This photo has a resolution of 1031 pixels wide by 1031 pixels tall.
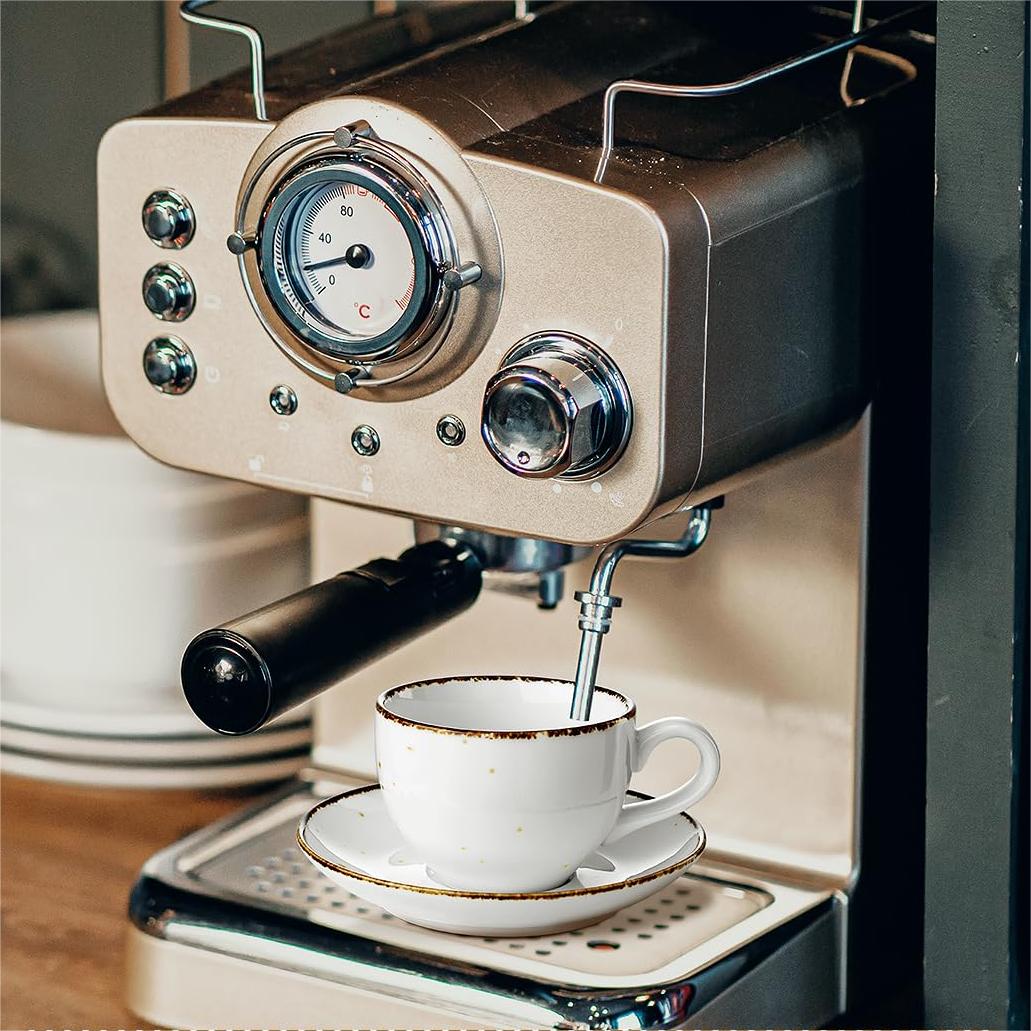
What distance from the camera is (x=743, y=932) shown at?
22.7 inches

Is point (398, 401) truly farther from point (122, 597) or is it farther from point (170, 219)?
point (122, 597)

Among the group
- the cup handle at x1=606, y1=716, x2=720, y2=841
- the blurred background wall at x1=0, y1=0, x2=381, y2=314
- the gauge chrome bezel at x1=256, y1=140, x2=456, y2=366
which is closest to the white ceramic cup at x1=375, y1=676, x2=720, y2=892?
the cup handle at x1=606, y1=716, x2=720, y2=841

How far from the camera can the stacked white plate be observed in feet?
2.51

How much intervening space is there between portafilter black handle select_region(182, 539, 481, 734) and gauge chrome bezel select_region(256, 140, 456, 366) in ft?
0.24

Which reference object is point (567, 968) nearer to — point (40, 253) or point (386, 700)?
point (386, 700)

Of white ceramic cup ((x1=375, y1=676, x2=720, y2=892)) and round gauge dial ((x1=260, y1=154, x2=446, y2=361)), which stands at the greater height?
round gauge dial ((x1=260, y1=154, x2=446, y2=361))

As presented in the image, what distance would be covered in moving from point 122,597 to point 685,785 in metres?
0.32

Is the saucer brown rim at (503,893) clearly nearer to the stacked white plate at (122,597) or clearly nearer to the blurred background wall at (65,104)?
the stacked white plate at (122,597)

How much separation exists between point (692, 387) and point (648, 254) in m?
0.04

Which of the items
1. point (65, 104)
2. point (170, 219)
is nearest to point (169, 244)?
point (170, 219)

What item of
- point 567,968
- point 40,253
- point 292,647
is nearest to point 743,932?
point 567,968

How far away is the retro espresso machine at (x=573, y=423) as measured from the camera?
0.48 metres

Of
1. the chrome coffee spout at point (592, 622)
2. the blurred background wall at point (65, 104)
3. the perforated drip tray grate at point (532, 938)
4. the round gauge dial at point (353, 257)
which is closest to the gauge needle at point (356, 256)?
the round gauge dial at point (353, 257)

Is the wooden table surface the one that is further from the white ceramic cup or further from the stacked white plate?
the white ceramic cup
